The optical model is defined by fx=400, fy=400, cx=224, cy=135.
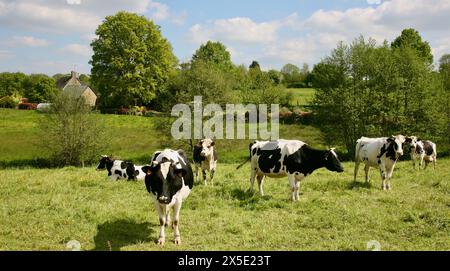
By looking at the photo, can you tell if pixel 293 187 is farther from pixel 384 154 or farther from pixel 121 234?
pixel 121 234

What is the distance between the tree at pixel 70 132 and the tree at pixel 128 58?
19969 millimetres

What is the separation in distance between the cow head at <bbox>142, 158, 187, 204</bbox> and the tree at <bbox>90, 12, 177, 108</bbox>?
147 feet

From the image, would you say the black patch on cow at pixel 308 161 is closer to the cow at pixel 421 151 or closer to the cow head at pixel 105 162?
the cow head at pixel 105 162

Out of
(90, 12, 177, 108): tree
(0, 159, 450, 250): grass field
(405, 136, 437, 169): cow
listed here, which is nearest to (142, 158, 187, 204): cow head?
(0, 159, 450, 250): grass field

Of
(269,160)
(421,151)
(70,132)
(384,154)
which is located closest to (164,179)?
(269,160)

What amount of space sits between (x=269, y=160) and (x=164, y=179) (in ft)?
20.6

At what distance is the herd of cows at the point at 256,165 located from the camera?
978 cm

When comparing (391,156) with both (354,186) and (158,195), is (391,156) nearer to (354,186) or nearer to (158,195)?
(354,186)

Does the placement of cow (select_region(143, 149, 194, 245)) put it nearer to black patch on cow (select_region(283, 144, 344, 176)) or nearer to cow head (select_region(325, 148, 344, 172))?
black patch on cow (select_region(283, 144, 344, 176))

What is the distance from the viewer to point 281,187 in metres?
16.9

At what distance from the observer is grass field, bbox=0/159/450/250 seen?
9750 mm

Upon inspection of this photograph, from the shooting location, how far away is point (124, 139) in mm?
44312
